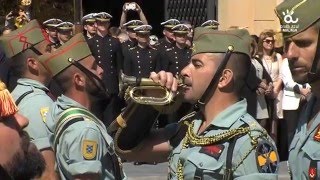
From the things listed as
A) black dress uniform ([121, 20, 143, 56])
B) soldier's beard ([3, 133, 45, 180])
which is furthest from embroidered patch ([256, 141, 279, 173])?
black dress uniform ([121, 20, 143, 56])

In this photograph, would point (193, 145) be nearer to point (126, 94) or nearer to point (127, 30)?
point (126, 94)

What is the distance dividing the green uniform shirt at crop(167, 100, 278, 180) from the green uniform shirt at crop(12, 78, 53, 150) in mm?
1689

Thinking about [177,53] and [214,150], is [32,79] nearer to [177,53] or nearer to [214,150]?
[214,150]

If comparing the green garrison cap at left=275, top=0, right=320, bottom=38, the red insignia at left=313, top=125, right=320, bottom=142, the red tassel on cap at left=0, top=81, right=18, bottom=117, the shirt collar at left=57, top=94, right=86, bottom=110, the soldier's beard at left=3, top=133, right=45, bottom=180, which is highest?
the red tassel on cap at left=0, top=81, right=18, bottom=117

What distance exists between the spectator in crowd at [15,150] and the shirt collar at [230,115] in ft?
4.47

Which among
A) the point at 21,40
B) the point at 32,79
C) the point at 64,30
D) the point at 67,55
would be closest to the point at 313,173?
the point at 67,55

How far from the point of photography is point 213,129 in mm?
5152

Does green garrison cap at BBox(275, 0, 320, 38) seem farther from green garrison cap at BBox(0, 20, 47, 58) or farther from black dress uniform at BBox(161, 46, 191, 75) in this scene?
black dress uniform at BBox(161, 46, 191, 75)

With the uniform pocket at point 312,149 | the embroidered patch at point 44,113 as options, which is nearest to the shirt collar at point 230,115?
the uniform pocket at point 312,149

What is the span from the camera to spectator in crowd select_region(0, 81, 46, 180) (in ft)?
12.3

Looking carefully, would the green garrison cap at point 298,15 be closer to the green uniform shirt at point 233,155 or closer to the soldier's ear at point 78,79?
the green uniform shirt at point 233,155

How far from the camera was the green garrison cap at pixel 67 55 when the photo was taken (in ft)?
21.4

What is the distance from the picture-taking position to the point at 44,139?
674cm

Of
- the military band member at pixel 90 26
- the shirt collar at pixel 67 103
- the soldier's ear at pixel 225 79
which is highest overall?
the soldier's ear at pixel 225 79
